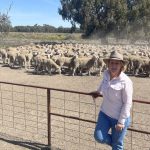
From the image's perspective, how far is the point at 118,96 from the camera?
618 centimetres

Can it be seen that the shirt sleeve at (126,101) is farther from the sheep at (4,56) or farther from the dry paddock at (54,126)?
the sheep at (4,56)

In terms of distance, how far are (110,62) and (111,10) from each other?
183 ft

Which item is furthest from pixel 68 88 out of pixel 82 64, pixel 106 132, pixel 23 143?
pixel 106 132

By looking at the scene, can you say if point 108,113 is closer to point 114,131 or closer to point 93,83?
point 114,131

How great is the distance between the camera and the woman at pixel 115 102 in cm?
611

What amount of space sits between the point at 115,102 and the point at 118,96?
0.37 ft

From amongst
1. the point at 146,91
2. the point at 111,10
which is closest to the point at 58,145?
the point at 146,91

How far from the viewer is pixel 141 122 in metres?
10.9

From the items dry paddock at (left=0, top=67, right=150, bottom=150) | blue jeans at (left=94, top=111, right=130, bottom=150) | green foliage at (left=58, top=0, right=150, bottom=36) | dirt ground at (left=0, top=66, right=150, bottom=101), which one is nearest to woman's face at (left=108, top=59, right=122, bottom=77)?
blue jeans at (left=94, top=111, right=130, bottom=150)

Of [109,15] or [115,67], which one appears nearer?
[115,67]

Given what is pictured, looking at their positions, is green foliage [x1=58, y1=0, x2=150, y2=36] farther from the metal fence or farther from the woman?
the woman

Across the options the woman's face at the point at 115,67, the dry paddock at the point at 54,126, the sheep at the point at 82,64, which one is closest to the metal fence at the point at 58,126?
the dry paddock at the point at 54,126

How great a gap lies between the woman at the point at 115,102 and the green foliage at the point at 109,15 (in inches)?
2149

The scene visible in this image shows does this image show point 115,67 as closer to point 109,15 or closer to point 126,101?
point 126,101
